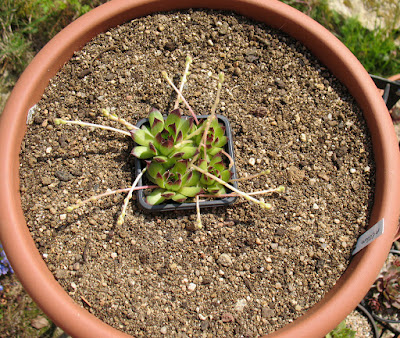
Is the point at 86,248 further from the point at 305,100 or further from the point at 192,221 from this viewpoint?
the point at 305,100

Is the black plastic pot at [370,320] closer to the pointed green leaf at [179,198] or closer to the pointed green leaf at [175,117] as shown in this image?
the pointed green leaf at [179,198]

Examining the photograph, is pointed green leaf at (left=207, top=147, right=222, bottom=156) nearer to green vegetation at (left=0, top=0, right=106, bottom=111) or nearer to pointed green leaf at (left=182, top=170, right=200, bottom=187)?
pointed green leaf at (left=182, top=170, right=200, bottom=187)

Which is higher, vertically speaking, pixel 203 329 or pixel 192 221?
pixel 192 221

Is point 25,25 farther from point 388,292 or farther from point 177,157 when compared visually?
point 388,292

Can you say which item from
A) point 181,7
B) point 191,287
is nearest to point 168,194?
point 191,287

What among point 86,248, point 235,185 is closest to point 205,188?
point 235,185

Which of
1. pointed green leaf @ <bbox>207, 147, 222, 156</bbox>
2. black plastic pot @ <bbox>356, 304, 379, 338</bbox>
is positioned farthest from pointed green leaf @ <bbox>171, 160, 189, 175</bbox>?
black plastic pot @ <bbox>356, 304, 379, 338</bbox>

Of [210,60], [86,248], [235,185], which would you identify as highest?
[210,60]
